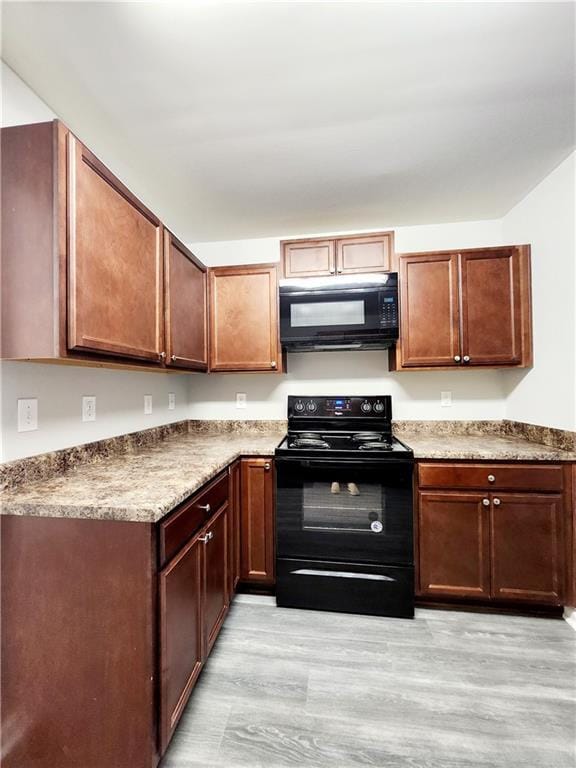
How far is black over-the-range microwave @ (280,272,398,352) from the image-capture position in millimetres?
2219

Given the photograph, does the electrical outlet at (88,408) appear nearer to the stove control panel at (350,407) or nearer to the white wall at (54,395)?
the white wall at (54,395)

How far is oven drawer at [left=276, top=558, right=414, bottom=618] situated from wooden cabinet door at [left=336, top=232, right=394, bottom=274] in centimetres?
186

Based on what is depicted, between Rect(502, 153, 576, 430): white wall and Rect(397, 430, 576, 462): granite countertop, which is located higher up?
Rect(502, 153, 576, 430): white wall

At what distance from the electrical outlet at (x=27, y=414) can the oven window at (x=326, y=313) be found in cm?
150

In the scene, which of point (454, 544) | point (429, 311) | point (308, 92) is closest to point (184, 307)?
point (308, 92)

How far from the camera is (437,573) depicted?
193 centimetres

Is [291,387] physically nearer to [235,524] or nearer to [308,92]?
[235,524]

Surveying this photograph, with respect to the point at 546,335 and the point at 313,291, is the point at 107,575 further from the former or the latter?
the point at 546,335

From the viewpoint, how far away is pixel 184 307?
2053 millimetres

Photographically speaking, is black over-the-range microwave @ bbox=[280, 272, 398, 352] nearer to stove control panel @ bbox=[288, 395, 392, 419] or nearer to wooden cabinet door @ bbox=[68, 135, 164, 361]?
stove control panel @ bbox=[288, 395, 392, 419]

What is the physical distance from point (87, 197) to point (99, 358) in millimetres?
570

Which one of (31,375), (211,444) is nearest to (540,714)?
(211,444)

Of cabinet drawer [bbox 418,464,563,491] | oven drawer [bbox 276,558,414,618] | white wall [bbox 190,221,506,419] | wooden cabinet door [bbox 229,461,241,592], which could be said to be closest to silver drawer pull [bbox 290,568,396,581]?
oven drawer [bbox 276,558,414,618]

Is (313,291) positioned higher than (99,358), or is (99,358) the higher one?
(313,291)
